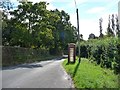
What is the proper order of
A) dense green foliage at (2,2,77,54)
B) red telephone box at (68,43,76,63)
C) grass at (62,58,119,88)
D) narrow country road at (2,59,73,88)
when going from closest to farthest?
1. grass at (62,58,119,88)
2. narrow country road at (2,59,73,88)
3. red telephone box at (68,43,76,63)
4. dense green foliage at (2,2,77,54)

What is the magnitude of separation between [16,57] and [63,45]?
63933 mm

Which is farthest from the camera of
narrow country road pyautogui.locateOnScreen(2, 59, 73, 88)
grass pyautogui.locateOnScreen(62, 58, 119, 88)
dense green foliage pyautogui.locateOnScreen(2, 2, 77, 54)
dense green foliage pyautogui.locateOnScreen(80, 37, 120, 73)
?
dense green foliage pyautogui.locateOnScreen(2, 2, 77, 54)

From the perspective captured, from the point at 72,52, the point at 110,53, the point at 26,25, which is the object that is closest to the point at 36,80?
the point at 110,53

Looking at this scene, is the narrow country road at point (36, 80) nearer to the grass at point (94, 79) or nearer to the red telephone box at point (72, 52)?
the grass at point (94, 79)

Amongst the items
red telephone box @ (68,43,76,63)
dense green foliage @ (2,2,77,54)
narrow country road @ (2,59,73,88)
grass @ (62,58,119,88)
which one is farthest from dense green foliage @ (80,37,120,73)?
dense green foliage @ (2,2,77,54)

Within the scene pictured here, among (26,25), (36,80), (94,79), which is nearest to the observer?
(94,79)

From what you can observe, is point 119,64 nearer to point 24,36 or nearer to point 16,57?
point 16,57

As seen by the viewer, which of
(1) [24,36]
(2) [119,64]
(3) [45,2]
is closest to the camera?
(2) [119,64]

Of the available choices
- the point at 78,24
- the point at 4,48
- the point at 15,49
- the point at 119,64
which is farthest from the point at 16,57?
the point at 119,64

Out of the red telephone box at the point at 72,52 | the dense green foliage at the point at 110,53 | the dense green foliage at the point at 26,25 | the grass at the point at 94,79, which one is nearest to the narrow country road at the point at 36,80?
the grass at the point at 94,79

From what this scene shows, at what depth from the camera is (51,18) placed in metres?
66.2

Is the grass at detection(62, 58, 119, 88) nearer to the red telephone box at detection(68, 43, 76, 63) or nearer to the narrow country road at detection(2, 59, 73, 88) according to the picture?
the narrow country road at detection(2, 59, 73, 88)

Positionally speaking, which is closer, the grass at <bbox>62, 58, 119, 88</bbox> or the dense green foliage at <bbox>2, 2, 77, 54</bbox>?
the grass at <bbox>62, 58, 119, 88</bbox>

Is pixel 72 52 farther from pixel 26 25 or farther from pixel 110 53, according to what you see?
pixel 26 25
